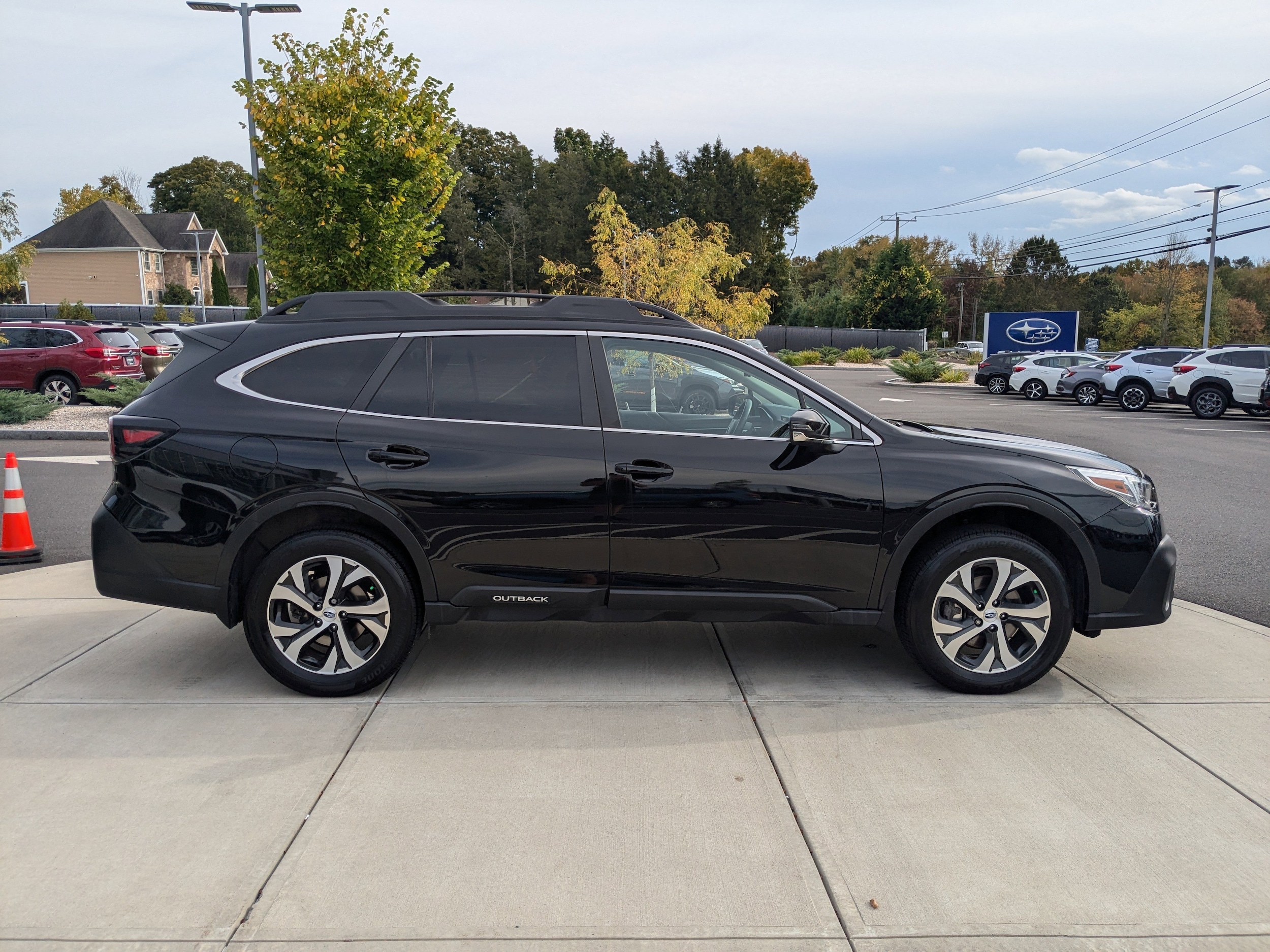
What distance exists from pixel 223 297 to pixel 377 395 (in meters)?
69.4

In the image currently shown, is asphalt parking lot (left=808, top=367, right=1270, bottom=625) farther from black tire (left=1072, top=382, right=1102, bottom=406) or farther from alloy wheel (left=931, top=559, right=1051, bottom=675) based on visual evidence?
alloy wheel (left=931, top=559, right=1051, bottom=675)

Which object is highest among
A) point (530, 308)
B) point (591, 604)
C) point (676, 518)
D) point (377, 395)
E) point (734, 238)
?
point (734, 238)

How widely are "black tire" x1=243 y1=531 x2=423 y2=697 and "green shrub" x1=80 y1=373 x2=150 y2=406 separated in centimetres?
1419

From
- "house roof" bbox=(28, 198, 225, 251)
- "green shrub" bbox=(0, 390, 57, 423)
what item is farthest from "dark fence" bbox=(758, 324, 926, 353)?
"green shrub" bbox=(0, 390, 57, 423)

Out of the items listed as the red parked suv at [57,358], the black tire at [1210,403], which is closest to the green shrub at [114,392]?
the red parked suv at [57,358]

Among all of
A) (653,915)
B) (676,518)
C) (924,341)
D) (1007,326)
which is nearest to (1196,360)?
(1007,326)

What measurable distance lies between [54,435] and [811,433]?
1452cm

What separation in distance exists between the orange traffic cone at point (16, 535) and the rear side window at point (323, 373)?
3926mm

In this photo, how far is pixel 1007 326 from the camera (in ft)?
132

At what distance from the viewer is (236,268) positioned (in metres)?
81.9

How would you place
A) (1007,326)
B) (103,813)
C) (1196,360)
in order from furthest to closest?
1. (1007,326)
2. (1196,360)
3. (103,813)

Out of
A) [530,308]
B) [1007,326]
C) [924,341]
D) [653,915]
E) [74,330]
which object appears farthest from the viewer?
[924,341]

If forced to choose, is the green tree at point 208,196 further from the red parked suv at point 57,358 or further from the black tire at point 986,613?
the black tire at point 986,613

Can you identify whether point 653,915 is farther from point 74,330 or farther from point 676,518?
point 74,330
